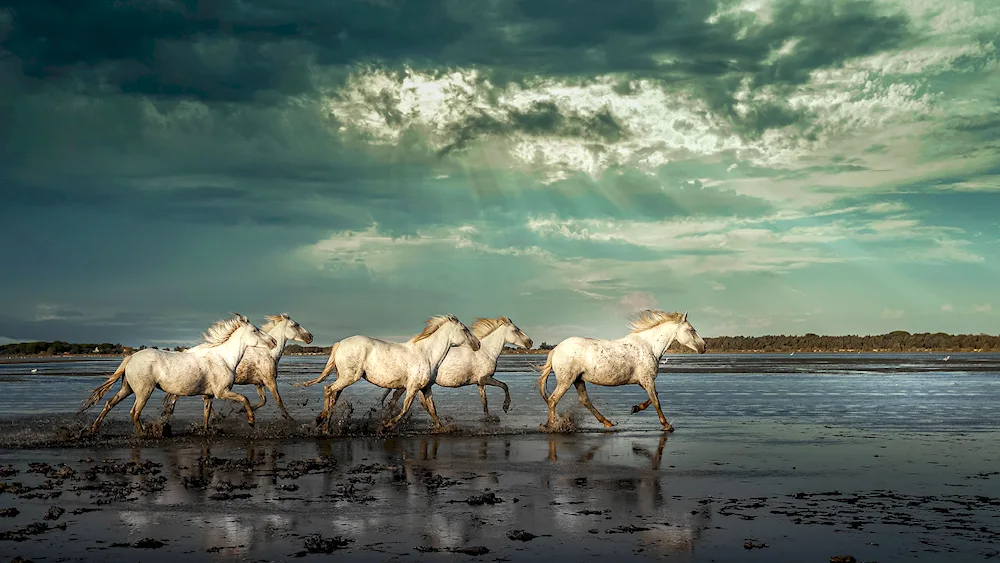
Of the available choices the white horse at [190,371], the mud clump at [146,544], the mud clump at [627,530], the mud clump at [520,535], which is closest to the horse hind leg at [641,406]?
the white horse at [190,371]

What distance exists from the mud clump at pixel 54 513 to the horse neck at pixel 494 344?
12.4 m

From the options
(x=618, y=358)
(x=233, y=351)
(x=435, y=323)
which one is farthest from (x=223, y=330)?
(x=618, y=358)

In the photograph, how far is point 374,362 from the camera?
17.6m

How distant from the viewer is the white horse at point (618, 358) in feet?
59.9

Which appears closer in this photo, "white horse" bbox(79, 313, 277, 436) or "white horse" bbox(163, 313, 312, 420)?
"white horse" bbox(79, 313, 277, 436)

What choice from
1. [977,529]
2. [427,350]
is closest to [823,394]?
[427,350]

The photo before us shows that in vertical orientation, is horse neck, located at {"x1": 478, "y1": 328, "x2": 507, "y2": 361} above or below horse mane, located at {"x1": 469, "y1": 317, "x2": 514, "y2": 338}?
below

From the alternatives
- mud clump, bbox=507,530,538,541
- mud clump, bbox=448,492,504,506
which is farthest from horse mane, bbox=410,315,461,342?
mud clump, bbox=507,530,538,541

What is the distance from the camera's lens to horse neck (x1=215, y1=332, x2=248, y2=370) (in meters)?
17.6

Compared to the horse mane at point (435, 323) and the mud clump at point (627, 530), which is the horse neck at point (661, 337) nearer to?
the horse mane at point (435, 323)

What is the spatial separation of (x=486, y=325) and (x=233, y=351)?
621cm

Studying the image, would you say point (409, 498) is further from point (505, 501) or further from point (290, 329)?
point (290, 329)

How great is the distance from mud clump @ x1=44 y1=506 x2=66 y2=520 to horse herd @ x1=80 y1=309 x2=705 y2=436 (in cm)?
732

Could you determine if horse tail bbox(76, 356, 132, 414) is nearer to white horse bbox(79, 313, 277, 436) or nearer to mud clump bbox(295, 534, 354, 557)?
white horse bbox(79, 313, 277, 436)
